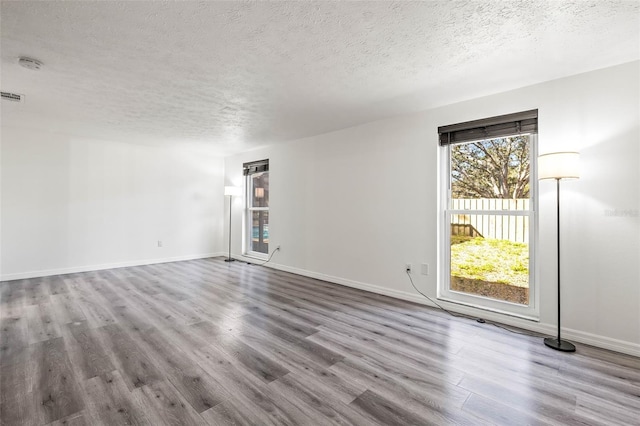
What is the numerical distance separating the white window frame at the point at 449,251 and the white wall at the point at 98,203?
506 centimetres

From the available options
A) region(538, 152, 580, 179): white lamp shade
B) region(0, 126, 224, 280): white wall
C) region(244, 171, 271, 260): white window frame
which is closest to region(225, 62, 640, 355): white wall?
region(538, 152, 580, 179): white lamp shade

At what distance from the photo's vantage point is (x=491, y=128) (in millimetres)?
3154

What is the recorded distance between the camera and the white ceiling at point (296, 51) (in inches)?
72.4

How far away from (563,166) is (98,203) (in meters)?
6.58

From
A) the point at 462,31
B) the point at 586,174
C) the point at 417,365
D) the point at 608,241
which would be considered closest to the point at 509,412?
the point at 417,365

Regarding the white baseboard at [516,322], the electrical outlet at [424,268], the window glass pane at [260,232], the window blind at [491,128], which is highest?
the window blind at [491,128]

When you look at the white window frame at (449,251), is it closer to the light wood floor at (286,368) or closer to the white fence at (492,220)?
the white fence at (492,220)

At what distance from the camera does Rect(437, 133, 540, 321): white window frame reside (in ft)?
9.57

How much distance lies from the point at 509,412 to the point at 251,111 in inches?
144

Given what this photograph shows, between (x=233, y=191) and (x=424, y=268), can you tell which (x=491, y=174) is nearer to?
(x=424, y=268)

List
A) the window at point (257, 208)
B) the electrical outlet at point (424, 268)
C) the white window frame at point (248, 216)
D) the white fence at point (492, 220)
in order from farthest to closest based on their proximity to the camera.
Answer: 1. the white window frame at point (248, 216)
2. the window at point (257, 208)
3. the electrical outlet at point (424, 268)
4. the white fence at point (492, 220)

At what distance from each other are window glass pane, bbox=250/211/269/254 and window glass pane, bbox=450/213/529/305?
3.65m

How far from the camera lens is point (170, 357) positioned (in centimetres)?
224

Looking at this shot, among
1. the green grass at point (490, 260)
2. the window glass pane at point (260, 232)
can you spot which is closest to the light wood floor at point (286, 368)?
the green grass at point (490, 260)
